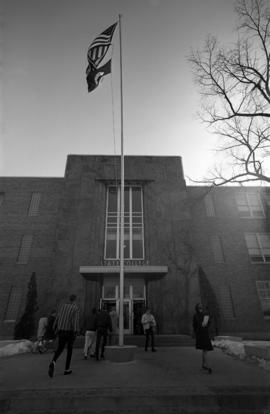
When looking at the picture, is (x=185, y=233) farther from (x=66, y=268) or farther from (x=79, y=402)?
(x=79, y=402)

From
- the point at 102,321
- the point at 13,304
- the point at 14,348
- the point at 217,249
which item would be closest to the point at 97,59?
the point at 102,321

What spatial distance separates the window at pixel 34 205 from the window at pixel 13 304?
6.71 metres

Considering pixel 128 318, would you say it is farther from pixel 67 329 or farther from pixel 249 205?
pixel 249 205

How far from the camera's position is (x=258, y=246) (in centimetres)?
2111

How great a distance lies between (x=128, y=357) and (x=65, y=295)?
902 cm

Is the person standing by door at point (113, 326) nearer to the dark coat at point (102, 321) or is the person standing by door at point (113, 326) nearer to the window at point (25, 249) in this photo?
the dark coat at point (102, 321)

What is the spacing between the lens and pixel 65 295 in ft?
51.4

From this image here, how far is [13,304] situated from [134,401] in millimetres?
16965

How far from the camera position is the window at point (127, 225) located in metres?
17.6

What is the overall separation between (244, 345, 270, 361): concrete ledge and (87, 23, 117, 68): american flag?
12654 millimetres

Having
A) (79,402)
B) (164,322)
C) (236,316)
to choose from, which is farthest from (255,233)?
(79,402)

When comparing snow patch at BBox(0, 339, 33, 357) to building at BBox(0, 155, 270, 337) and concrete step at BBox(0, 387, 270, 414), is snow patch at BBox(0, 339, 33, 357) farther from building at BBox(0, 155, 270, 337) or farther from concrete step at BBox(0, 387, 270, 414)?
concrete step at BBox(0, 387, 270, 414)

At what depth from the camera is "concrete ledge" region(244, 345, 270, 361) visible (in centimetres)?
716

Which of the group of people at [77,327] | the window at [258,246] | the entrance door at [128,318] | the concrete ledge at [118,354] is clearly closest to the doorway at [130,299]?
the entrance door at [128,318]
